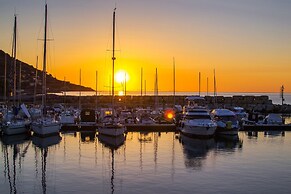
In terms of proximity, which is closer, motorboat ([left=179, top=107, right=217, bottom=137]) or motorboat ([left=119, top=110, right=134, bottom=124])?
motorboat ([left=179, top=107, right=217, bottom=137])

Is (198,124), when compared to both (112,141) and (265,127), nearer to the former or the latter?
(112,141)

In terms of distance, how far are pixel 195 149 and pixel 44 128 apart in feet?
46.6

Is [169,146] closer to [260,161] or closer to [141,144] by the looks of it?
[141,144]

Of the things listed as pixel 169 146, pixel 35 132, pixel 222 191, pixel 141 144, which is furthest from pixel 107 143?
pixel 222 191

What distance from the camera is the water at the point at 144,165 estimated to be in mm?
21500

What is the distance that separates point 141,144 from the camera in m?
36.6

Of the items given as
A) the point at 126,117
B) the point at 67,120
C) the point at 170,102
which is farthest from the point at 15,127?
the point at 170,102

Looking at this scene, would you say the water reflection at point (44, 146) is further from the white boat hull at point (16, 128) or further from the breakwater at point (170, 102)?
the breakwater at point (170, 102)

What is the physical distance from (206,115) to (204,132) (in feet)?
7.32

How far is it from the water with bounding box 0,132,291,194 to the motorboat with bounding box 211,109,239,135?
1.53 meters

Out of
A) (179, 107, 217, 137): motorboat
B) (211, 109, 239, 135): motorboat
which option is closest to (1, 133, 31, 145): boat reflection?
(179, 107, 217, 137): motorboat

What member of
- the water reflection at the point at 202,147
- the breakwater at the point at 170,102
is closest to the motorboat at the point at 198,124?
the water reflection at the point at 202,147

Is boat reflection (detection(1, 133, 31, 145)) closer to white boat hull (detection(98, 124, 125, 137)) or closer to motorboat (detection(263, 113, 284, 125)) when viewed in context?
white boat hull (detection(98, 124, 125, 137))

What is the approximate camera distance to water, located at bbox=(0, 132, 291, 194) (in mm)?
21500
